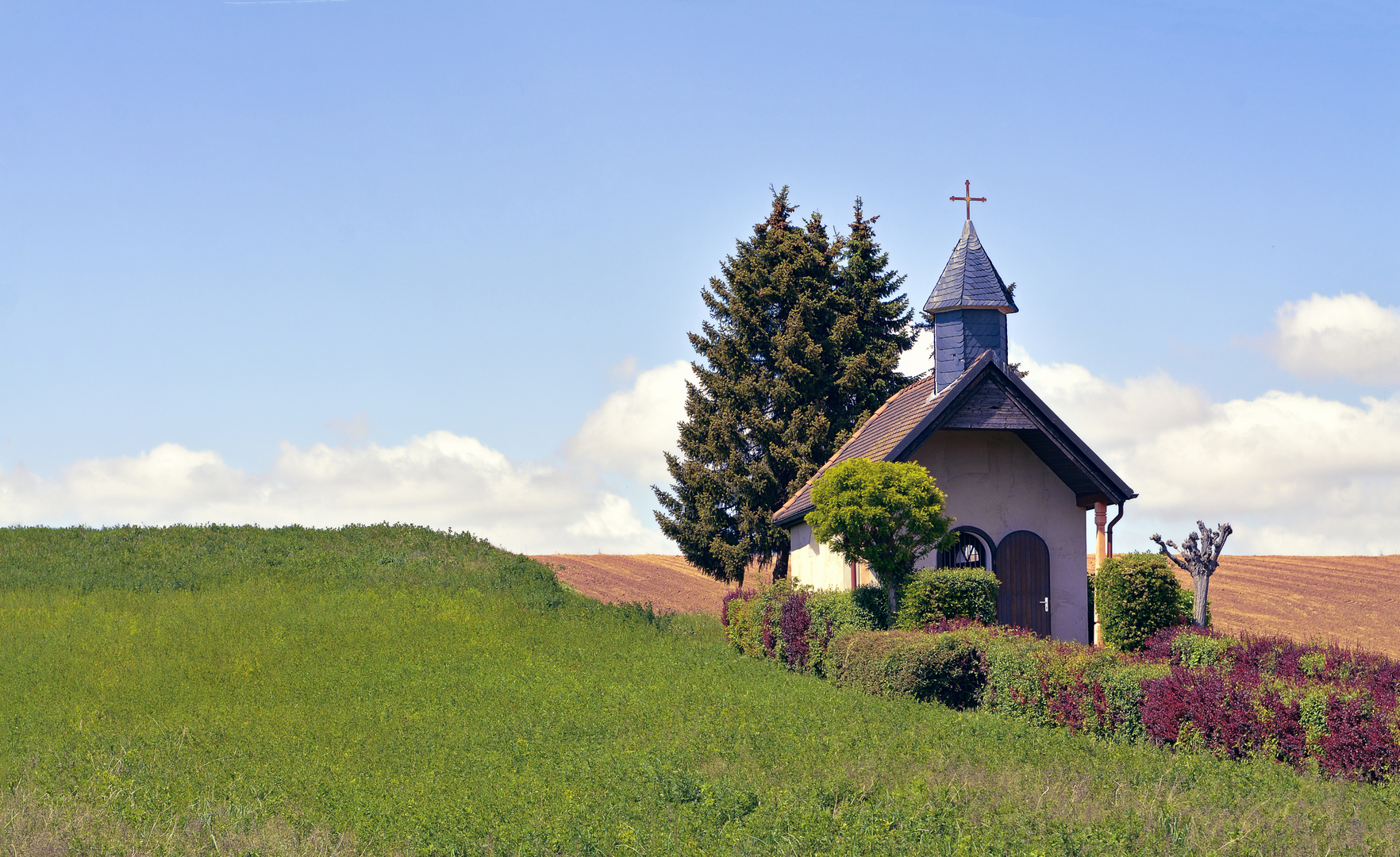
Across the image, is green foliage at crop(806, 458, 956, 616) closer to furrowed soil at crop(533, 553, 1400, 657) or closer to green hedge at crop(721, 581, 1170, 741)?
green hedge at crop(721, 581, 1170, 741)

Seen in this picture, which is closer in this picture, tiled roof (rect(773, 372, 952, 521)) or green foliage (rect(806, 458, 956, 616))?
green foliage (rect(806, 458, 956, 616))

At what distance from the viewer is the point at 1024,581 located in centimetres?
2319

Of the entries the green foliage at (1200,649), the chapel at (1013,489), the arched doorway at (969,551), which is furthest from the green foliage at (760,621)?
the green foliage at (1200,649)

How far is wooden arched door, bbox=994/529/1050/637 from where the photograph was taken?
23.0 metres

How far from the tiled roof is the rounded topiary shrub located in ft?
16.6

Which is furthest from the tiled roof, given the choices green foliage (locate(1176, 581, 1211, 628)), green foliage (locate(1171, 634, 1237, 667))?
green foliage (locate(1171, 634, 1237, 667))

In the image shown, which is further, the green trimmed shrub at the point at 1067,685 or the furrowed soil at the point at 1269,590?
the furrowed soil at the point at 1269,590

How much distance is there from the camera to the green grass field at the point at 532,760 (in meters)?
9.05

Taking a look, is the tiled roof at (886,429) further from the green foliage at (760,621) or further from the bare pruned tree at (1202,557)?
the bare pruned tree at (1202,557)

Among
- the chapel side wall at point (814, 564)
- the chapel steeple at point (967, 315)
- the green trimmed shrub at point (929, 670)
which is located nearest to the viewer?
the green trimmed shrub at point (929, 670)

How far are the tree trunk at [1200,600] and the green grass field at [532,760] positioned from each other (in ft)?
22.5

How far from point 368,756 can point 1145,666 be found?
35.5ft

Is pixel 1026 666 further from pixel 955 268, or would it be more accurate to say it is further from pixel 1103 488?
pixel 955 268

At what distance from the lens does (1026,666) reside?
15.5 metres
